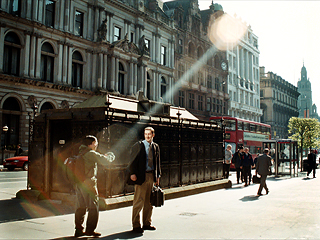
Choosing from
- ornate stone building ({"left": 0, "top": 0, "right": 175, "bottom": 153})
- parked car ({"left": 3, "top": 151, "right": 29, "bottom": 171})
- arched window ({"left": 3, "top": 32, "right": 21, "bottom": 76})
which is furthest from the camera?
ornate stone building ({"left": 0, "top": 0, "right": 175, "bottom": 153})

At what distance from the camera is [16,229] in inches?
288

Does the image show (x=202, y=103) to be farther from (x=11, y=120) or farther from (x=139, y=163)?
(x=139, y=163)

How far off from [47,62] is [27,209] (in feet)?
86.2

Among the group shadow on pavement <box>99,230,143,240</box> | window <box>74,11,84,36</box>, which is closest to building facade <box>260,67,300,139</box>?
window <box>74,11,84,36</box>

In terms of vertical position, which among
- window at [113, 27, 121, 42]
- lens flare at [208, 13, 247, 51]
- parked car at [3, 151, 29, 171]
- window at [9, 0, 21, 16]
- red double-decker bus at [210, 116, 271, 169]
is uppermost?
lens flare at [208, 13, 247, 51]

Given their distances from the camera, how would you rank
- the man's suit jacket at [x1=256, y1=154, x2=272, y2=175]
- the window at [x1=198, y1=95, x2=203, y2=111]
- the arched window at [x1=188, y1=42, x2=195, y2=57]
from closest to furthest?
the man's suit jacket at [x1=256, y1=154, x2=272, y2=175]
the arched window at [x1=188, y1=42, x2=195, y2=57]
the window at [x1=198, y1=95, x2=203, y2=111]

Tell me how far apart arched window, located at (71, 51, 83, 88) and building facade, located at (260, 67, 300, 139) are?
62392mm

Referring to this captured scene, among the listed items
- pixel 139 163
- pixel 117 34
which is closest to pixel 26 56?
pixel 117 34

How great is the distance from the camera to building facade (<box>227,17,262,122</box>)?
71.4 metres

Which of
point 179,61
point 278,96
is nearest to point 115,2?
point 179,61

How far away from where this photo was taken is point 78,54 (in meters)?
37.1

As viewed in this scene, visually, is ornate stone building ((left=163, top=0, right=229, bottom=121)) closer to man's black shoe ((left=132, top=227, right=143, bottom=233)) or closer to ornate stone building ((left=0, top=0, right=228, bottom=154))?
ornate stone building ((left=0, top=0, right=228, bottom=154))

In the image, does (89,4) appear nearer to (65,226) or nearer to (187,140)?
(187,140)

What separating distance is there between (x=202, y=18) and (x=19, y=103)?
42319mm
